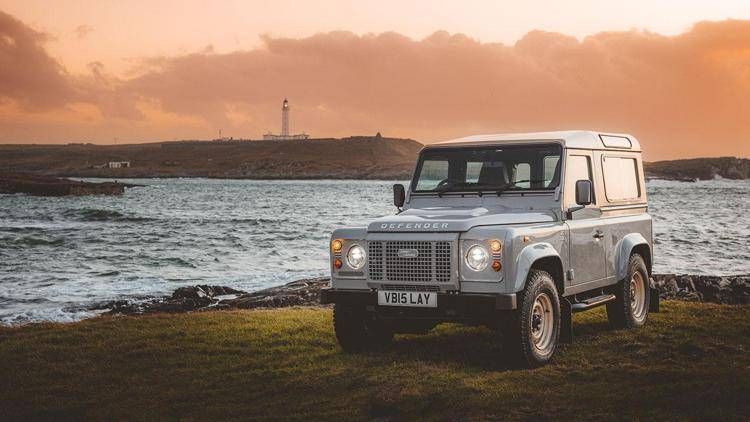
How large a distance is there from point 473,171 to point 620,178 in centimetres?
264

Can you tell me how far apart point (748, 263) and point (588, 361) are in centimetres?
2686

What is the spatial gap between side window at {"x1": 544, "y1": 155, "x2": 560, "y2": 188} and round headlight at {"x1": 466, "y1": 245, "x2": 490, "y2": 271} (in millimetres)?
1958

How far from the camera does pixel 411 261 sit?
880 centimetres

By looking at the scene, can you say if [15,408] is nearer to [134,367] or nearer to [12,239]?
[134,367]

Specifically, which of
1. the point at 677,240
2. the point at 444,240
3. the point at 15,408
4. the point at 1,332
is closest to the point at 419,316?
the point at 444,240

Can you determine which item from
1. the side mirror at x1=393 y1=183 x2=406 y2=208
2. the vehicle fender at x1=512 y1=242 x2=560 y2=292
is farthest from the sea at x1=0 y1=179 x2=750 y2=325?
the vehicle fender at x1=512 y1=242 x2=560 y2=292

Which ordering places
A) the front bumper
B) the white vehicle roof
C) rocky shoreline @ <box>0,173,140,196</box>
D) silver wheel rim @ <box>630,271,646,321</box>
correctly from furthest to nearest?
rocky shoreline @ <box>0,173,140,196</box> < silver wheel rim @ <box>630,271,646,321</box> < the white vehicle roof < the front bumper

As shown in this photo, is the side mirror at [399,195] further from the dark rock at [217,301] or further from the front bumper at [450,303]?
the dark rock at [217,301]

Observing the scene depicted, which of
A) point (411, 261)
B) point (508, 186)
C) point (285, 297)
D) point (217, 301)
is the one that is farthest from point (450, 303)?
point (217, 301)

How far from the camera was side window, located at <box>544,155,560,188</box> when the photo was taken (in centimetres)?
1009

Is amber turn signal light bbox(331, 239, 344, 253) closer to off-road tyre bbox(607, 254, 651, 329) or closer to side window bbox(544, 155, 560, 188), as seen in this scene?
side window bbox(544, 155, 560, 188)

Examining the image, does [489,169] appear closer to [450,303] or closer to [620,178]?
[450,303]

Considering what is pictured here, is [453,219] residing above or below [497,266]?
above

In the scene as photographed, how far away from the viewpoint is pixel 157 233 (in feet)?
165
